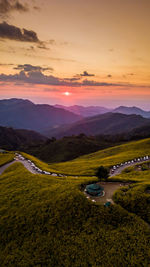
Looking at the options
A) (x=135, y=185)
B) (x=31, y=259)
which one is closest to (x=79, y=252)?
(x=31, y=259)

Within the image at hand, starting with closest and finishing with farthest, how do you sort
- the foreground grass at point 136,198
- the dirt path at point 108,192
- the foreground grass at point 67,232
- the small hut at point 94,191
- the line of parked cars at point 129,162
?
the foreground grass at point 67,232 < the foreground grass at point 136,198 < the dirt path at point 108,192 < the small hut at point 94,191 < the line of parked cars at point 129,162

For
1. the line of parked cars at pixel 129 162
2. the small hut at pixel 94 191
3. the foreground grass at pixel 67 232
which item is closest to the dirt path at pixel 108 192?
the small hut at pixel 94 191

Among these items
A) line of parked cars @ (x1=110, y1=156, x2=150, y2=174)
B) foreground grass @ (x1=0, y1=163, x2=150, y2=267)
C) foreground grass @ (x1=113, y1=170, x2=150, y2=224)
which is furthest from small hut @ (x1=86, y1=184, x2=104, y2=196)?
line of parked cars @ (x1=110, y1=156, x2=150, y2=174)

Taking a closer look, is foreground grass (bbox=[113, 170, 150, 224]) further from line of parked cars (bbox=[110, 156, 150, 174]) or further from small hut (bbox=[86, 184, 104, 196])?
line of parked cars (bbox=[110, 156, 150, 174])

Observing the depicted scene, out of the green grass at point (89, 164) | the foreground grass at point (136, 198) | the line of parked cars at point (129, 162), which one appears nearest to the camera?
the foreground grass at point (136, 198)

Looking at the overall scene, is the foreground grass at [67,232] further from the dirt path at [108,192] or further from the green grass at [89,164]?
the green grass at [89,164]

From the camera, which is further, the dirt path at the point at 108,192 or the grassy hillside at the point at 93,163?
the grassy hillside at the point at 93,163

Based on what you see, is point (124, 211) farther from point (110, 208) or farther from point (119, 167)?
point (119, 167)

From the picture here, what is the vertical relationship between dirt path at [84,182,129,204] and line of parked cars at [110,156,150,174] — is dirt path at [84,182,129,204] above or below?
below

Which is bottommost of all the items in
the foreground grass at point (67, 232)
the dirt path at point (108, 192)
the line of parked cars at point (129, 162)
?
the foreground grass at point (67, 232)
